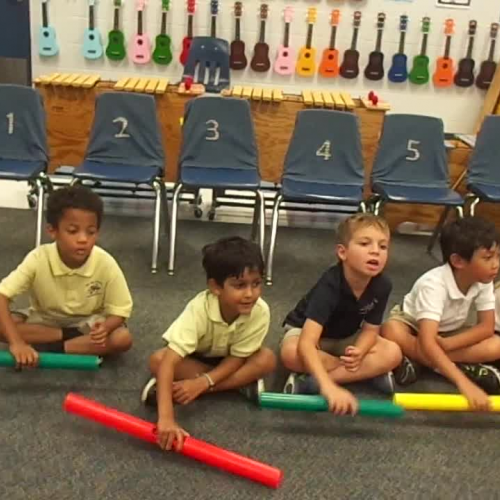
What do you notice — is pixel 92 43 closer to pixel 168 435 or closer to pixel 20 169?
pixel 20 169

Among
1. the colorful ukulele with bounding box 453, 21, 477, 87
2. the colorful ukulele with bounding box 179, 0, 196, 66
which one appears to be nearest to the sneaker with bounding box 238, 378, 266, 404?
the colorful ukulele with bounding box 179, 0, 196, 66

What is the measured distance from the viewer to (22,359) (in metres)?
1.97

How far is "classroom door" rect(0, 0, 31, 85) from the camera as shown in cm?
502

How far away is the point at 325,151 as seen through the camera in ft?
11.0

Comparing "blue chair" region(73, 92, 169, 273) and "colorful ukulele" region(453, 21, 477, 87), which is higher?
"colorful ukulele" region(453, 21, 477, 87)

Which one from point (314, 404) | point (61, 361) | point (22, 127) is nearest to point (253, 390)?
point (314, 404)

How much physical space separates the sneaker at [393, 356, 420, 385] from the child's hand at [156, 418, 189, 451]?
2.77 feet

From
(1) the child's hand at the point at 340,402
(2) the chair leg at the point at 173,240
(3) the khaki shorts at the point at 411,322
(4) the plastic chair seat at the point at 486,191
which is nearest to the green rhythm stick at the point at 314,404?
(1) the child's hand at the point at 340,402

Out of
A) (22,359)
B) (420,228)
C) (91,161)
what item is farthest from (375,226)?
(420,228)

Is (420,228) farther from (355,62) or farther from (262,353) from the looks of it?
(262,353)

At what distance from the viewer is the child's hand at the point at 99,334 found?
210cm

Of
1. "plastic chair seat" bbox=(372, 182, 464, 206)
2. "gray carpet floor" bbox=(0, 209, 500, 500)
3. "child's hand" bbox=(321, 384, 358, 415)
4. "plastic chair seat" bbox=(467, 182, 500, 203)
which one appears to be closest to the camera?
"gray carpet floor" bbox=(0, 209, 500, 500)

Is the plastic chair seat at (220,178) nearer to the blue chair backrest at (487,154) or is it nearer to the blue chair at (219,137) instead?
the blue chair at (219,137)

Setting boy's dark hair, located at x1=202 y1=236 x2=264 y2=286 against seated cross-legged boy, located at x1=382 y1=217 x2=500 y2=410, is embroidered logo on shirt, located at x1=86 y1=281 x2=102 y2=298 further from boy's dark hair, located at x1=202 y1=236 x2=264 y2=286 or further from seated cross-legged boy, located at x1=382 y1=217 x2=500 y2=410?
seated cross-legged boy, located at x1=382 y1=217 x2=500 y2=410
